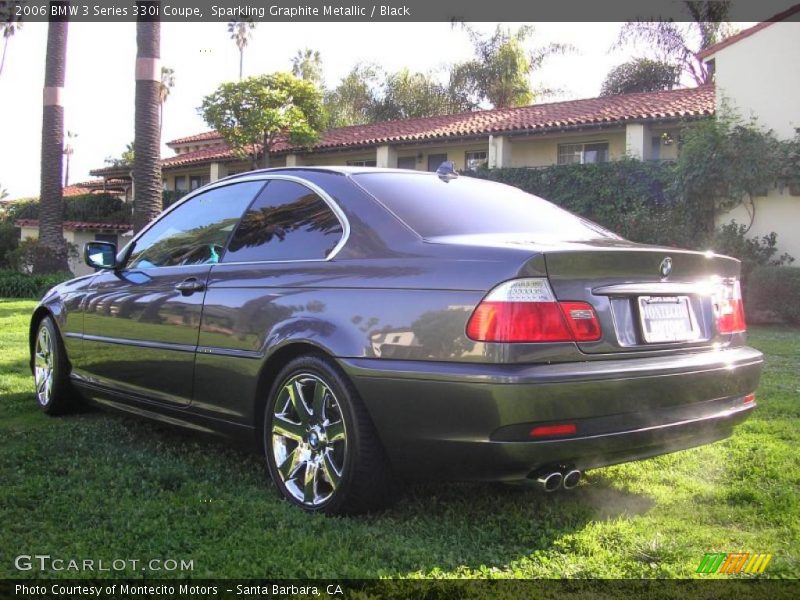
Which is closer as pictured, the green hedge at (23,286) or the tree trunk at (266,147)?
the green hedge at (23,286)

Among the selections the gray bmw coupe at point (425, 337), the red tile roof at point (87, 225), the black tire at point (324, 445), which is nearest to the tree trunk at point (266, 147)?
the red tile roof at point (87, 225)

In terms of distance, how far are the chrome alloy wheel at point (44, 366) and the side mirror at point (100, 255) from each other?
2.47 ft

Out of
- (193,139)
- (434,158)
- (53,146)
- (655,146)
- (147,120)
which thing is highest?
(193,139)

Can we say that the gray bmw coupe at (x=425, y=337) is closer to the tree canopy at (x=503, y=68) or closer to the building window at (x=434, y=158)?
the building window at (x=434, y=158)

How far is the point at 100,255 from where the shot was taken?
5043 millimetres

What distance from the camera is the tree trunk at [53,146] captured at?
1838 cm

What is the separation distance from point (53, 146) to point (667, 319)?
61.0 ft

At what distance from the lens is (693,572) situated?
281 cm

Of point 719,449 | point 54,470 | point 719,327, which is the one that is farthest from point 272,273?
point 719,449

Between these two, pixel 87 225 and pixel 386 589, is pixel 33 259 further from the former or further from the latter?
pixel 386 589

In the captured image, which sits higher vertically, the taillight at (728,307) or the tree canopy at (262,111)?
the tree canopy at (262,111)

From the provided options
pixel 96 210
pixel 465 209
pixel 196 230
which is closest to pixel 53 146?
pixel 96 210

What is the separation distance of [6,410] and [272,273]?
284 cm

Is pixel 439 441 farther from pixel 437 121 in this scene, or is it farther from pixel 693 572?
pixel 437 121
